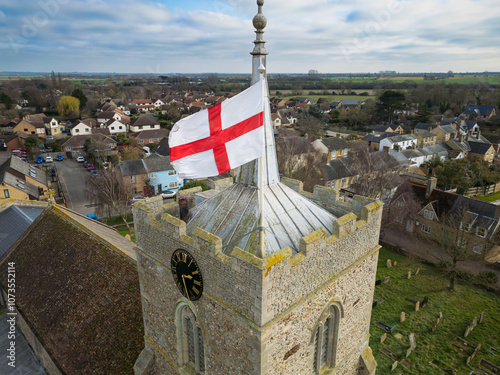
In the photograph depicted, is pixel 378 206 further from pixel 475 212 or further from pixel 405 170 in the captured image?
pixel 405 170

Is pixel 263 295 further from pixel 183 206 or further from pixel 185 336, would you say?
pixel 183 206

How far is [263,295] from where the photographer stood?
23.2 ft

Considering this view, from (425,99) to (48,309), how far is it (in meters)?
166

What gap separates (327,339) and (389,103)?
119969 millimetres

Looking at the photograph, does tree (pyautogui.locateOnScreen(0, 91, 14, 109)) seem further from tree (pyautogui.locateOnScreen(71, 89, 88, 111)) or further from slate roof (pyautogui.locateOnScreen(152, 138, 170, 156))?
slate roof (pyautogui.locateOnScreen(152, 138, 170, 156))

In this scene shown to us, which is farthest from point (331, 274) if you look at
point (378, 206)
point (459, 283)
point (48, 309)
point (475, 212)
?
point (475, 212)

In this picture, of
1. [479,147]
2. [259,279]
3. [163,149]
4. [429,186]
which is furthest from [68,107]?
[259,279]

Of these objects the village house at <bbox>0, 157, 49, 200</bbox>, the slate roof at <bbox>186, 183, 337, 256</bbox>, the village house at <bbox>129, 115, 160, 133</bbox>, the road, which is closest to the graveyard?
the slate roof at <bbox>186, 183, 337, 256</bbox>

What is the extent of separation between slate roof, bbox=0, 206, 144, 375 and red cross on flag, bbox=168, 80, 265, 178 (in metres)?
9.14

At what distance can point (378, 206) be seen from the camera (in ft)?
33.8

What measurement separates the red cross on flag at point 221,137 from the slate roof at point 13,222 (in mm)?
20844

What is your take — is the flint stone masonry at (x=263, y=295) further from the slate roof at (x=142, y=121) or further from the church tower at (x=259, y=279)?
the slate roof at (x=142, y=121)

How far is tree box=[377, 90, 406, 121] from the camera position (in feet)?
368

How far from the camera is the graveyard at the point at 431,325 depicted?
24469mm
